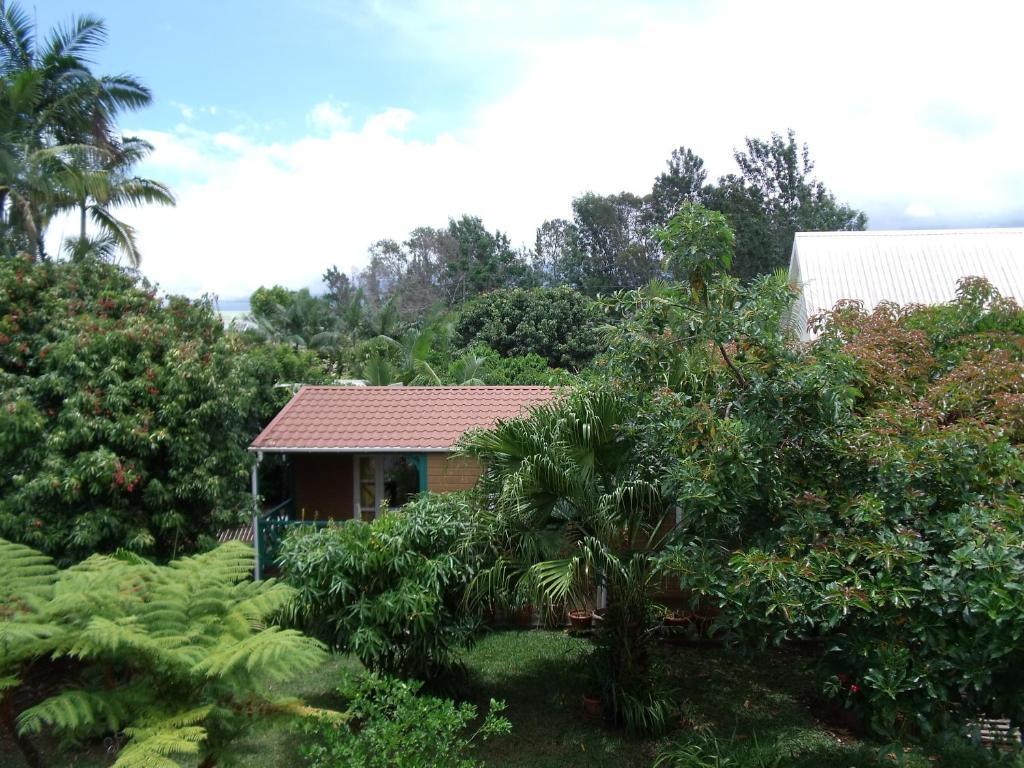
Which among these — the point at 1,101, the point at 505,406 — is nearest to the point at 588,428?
the point at 505,406

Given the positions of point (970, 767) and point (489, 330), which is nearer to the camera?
point (970, 767)

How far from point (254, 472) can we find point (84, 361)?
2.87 metres

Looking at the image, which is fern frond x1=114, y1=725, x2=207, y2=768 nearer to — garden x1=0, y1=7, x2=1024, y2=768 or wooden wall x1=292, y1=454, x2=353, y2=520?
garden x1=0, y1=7, x2=1024, y2=768

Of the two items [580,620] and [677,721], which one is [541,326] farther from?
[677,721]

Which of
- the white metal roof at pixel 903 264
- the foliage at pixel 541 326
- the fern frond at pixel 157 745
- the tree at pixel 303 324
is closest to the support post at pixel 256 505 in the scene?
the fern frond at pixel 157 745

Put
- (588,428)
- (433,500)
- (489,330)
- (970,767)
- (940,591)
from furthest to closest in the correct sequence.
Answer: (489,330) → (433,500) → (588,428) → (970,767) → (940,591)

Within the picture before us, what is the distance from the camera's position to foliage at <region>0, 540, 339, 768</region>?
512 centimetres

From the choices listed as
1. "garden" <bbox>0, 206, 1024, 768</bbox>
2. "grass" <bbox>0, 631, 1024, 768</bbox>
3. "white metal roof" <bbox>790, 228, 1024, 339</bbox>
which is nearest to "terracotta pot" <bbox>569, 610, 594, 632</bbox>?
"grass" <bbox>0, 631, 1024, 768</bbox>

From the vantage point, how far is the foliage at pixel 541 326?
26703mm

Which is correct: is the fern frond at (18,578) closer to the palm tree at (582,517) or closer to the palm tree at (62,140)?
the palm tree at (582,517)

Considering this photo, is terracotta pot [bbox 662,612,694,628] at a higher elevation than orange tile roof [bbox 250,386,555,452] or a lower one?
lower

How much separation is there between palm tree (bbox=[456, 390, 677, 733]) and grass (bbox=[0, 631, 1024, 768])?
1.72 feet

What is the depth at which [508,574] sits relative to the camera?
7.55 metres

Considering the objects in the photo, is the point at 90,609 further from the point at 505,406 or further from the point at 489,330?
the point at 489,330
